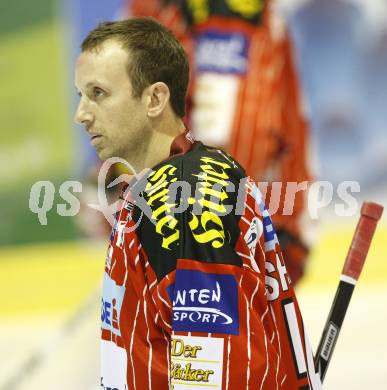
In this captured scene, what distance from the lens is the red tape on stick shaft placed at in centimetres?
164

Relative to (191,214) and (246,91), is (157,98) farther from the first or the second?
(246,91)

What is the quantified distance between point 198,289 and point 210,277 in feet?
0.07

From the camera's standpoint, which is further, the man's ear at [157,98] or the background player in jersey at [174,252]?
the man's ear at [157,98]

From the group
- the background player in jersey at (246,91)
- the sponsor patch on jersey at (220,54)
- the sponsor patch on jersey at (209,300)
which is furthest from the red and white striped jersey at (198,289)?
the sponsor patch on jersey at (220,54)

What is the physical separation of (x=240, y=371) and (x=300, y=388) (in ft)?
0.60

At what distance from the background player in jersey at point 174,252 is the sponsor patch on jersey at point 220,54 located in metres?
1.38

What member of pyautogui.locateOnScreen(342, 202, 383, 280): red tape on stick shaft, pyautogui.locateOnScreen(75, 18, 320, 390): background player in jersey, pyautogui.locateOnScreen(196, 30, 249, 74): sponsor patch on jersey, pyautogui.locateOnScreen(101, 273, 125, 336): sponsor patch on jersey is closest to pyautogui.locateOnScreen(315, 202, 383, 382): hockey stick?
pyautogui.locateOnScreen(342, 202, 383, 280): red tape on stick shaft

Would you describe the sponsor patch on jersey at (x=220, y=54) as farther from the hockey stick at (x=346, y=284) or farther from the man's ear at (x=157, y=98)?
the man's ear at (x=157, y=98)

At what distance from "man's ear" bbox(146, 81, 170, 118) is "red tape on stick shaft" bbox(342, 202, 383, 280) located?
0.41m

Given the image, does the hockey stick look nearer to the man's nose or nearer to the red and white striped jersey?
the red and white striped jersey

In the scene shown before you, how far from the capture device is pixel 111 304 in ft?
4.71

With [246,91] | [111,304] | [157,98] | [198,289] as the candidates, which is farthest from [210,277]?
[246,91]

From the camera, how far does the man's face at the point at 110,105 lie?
56.7 inches

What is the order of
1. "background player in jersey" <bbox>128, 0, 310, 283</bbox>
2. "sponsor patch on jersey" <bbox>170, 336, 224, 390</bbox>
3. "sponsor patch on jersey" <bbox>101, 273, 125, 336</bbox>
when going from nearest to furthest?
"sponsor patch on jersey" <bbox>170, 336, 224, 390</bbox> → "sponsor patch on jersey" <bbox>101, 273, 125, 336</bbox> → "background player in jersey" <bbox>128, 0, 310, 283</bbox>
